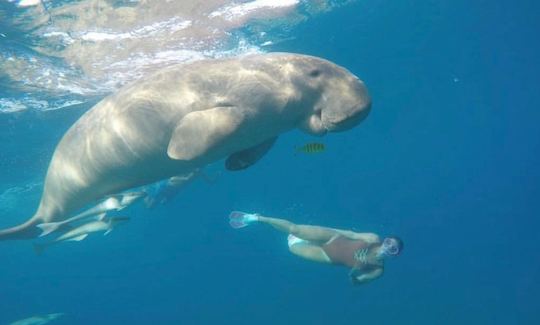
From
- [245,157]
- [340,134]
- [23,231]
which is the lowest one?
[340,134]

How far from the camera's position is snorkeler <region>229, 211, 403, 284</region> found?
802 centimetres

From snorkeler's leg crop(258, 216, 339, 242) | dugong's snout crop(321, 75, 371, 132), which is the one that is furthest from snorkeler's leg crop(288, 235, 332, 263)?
dugong's snout crop(321, 75, 371, 132)

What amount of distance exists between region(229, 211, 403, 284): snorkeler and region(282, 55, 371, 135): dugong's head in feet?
13.7

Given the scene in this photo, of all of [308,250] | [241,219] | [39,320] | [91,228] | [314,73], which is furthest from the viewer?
[39,320]

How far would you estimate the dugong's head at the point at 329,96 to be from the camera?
4.20m

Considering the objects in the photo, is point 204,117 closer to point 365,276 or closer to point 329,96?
point 329,96

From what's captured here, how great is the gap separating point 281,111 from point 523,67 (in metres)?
27.5

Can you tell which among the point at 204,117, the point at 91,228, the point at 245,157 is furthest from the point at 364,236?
the point at 204,117

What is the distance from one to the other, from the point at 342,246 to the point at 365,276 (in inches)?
39.9

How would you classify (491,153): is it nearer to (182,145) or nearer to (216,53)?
(216,53)

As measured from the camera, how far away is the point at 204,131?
4.29 metres

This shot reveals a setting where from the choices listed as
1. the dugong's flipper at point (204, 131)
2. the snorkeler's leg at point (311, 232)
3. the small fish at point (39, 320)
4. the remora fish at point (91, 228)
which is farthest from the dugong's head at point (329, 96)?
the small fish at point (39, 320)

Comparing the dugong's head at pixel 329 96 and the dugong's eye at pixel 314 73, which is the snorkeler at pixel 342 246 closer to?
the dugong's head at pixel 329 96

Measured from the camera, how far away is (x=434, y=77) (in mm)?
25578
